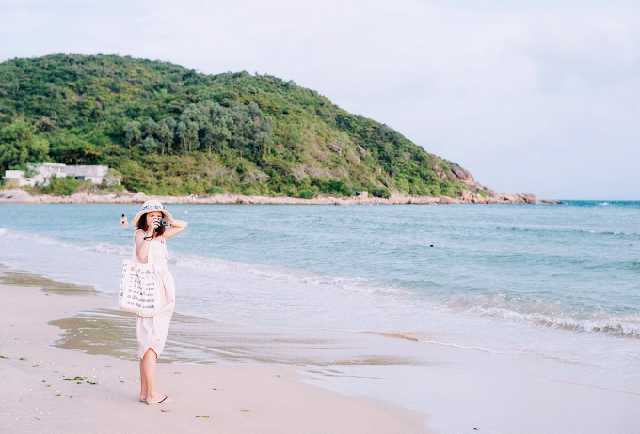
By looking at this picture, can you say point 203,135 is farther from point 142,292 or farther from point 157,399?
point 157,399

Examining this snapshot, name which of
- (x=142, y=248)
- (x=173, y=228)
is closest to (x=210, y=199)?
(x=173, y=228)

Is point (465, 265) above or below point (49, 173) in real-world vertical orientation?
below

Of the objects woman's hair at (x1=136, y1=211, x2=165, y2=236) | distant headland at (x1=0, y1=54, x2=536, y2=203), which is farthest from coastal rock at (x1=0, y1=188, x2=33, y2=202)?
woman's hair at (x1=136, y1=211, x2=165, y2=236)

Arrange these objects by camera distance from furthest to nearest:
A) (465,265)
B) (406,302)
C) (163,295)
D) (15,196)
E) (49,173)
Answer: (49,173)
(15,196)
(465,265)
(406,302)
(163,295)

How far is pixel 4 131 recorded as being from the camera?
331 feet

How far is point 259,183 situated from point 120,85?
2082 inches

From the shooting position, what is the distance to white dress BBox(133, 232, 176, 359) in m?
5.25

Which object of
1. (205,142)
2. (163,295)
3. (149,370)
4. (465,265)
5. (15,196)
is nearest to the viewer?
(149,370)

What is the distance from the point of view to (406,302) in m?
12.7

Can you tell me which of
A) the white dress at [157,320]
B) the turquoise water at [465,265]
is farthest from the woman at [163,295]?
the turquoise water at [465,265]

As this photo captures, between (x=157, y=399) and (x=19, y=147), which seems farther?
(x=19, y=147)

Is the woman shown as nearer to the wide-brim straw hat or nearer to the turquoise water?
the wide-brim straw hat

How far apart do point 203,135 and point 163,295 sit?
106 m

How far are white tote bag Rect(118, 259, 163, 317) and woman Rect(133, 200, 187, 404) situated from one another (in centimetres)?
5
